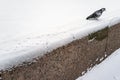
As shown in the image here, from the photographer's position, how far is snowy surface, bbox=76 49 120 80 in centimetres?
358

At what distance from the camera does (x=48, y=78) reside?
9.06 ft

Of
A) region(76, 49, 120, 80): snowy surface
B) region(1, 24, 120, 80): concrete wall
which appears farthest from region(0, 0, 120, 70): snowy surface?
region(76, 49, 120, 80): snowy surface

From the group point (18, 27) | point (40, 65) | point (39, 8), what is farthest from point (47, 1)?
point (40, 65)

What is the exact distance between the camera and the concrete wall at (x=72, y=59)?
241 centimetres

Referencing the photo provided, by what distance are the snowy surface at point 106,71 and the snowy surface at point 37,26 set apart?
618mm

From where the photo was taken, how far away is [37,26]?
3.85 metres

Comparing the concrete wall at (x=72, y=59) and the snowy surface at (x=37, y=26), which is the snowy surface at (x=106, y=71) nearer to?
the concrete wall at (x=72, y=59)

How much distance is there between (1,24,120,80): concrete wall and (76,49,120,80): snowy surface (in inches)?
3.1

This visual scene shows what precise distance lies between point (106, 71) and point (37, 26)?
4.01 feet

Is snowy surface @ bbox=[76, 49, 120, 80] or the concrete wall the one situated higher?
the concrete wall

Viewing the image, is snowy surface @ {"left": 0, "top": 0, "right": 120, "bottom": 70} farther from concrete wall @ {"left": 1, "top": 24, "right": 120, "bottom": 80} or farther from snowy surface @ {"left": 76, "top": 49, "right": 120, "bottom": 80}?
snowy surface @ {"left": 76, "top": 49, "right": 120, "bottom": 80}

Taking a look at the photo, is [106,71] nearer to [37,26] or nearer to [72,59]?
[72,59]

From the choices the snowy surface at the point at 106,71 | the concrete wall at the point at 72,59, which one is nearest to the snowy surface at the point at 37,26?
the concrete wall at the point at 72,59

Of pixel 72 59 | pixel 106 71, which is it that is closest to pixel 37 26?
pixel 72 59
